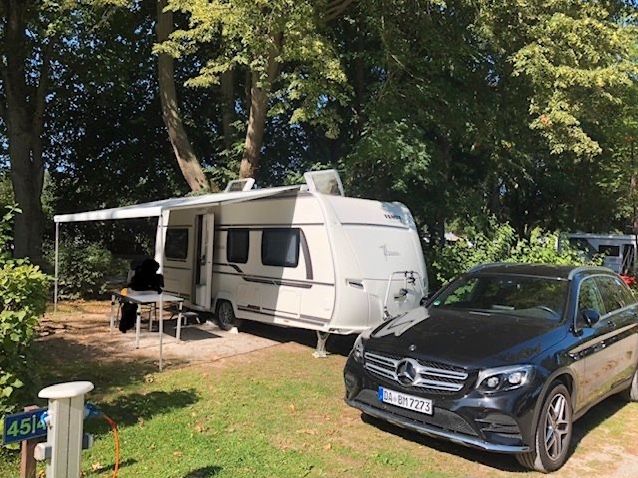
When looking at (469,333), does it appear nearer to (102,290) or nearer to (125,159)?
(102,290)

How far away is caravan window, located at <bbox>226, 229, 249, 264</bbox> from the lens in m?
10.1

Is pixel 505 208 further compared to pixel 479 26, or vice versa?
pixel 505 208

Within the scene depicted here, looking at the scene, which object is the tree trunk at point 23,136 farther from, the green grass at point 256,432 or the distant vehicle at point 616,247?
the distant vehicle at point 616,247

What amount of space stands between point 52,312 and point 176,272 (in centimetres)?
257

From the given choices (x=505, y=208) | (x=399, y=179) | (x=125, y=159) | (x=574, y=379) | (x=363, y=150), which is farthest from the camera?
(x=505, y=208)

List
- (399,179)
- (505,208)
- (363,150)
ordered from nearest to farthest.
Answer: (363,150) → (399,179) → (505,208)

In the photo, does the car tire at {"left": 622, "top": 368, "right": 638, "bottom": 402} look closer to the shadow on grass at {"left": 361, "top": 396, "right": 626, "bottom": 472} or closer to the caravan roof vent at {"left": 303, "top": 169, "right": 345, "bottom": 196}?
the shadow on grass at {"left": 361, "top": 396, "right": 626, "bottom": 472}

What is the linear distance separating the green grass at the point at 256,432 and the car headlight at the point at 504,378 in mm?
707

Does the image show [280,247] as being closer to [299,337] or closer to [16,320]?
[299,337]

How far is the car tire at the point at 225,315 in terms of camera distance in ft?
34.3

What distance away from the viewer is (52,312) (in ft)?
38.5

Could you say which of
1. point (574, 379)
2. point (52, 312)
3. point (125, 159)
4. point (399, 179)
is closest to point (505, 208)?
point (399, 179)

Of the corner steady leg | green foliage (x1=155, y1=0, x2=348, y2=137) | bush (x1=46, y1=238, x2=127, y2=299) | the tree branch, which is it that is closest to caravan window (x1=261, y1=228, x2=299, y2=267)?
the corner steady leg

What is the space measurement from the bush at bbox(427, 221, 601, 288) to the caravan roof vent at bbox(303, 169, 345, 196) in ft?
11.1
